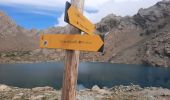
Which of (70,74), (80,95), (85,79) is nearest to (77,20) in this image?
(70,74)

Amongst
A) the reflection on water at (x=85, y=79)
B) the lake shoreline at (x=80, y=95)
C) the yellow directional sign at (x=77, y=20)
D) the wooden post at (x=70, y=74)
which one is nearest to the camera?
the yellow directional sign at (x=77, y=20)

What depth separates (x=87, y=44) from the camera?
349 inches

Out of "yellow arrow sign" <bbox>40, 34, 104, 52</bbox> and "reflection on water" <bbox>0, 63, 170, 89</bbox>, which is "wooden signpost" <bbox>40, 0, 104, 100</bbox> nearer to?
"yellow arrow sign" <bbox>40, 34, 104, 52</bbox>

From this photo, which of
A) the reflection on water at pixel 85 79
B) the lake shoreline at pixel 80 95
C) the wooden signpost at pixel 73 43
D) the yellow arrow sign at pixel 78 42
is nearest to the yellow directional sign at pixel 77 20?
the wooden signpost at pixel 73 43

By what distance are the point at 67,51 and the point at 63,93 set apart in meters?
1.40

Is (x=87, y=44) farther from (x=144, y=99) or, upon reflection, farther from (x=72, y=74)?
(x=144, y=99)

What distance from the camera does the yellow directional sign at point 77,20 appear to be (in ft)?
27.3

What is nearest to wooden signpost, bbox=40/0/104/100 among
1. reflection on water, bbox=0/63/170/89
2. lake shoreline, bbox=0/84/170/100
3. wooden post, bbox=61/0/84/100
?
wooden post, bbox=61/0/84/100

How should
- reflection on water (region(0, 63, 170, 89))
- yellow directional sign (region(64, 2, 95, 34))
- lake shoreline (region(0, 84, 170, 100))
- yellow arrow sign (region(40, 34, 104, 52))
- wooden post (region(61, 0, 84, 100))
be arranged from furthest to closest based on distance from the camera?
reflection on water (region(0, 63, 170, 89)) → lake shoreline (region(0, 84, 170, 100)) → wooden post (region(61, 0, 84, 100)) → yellow arrow sign (region(40, 34, 104, 52)) → yellow directional sign (region(64, 2, 95, 34))

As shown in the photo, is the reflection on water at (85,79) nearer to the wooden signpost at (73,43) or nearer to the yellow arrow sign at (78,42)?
the wooden signpost at (73,43)

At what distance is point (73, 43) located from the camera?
29.4ft

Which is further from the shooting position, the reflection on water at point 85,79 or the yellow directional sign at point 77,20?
the reflection on water at point 85,79

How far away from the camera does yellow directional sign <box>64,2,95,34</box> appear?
8312 mm

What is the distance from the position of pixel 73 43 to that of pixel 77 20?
29.7 inches
